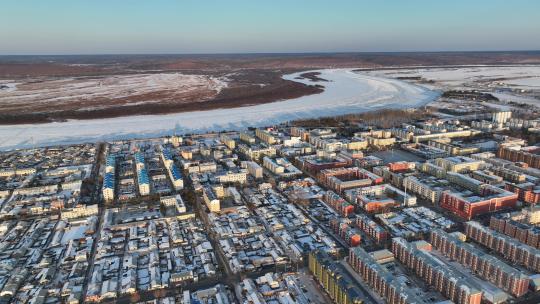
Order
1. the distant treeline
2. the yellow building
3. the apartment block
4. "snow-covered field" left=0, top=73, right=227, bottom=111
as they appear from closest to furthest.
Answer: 1. the yellow building
2. the apartment block
3. the distant treeline
4. "snow-covered field" left=0, top=73, right=227, bottom=111

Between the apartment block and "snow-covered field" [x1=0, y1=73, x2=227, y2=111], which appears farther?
"snow-covered field" [x1=0, y1=73, x2=227, y2=111]

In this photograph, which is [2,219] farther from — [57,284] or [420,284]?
[420,284]

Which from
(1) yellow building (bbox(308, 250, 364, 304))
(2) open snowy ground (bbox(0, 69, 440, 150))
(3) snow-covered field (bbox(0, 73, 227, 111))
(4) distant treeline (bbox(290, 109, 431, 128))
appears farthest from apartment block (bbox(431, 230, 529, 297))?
(3) snow-covered field (bbox(0, 73, 227, 111))

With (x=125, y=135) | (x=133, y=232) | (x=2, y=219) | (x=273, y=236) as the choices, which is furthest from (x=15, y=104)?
(x=273, y=236)

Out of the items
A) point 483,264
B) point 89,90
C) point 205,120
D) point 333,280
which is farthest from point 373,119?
point 89,90

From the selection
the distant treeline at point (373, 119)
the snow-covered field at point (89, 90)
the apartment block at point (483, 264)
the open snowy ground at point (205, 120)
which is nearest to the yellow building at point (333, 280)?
the apartment block at point (483, 264)

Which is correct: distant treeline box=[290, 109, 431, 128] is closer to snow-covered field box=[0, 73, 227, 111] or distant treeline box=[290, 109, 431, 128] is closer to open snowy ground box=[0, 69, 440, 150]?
open snowy ground box=[0, 69, 440, 150]

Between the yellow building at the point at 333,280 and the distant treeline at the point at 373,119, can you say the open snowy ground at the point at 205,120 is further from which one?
the yellow building at the point at 333,280

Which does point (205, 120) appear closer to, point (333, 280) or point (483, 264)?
point (333, 280)
